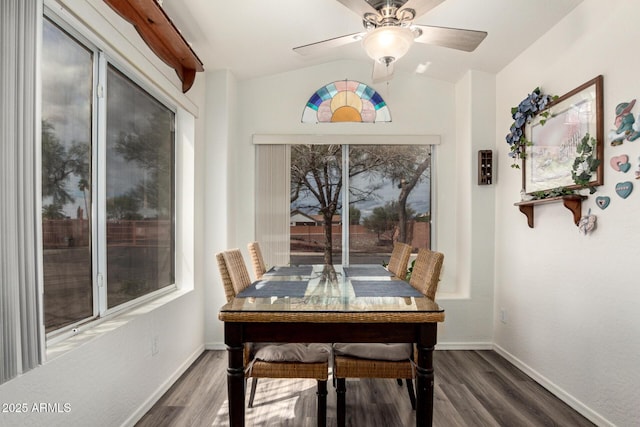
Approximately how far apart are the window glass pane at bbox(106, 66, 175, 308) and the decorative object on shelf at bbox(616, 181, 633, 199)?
2.90 meters

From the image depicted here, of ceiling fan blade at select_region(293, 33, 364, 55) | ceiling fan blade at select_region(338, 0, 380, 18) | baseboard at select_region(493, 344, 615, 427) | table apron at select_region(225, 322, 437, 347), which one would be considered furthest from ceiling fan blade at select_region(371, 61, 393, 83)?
baseboard at select_region(493, 344, 615, 427)

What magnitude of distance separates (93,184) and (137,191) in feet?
1.61

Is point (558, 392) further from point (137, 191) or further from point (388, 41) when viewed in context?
point (137, 191)

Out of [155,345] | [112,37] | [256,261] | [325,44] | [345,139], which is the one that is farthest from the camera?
[345,139]

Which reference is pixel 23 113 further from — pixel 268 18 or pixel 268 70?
pixel 268 70

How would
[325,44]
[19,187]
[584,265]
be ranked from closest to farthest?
[19,187] → [325,44] → [584,265]

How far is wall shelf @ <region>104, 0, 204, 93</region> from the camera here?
1.93 meters

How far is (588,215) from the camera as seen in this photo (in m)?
2.31

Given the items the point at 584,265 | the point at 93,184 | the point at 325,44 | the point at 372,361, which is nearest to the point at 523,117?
the point at 584,265

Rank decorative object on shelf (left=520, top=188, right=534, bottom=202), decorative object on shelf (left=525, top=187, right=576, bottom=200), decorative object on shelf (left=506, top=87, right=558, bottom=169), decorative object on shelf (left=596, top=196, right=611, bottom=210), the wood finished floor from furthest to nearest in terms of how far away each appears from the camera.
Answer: decorative object on shelf (left=520, top=188, right=534, bottom=202)
decorative object on shelf (left=506, top=87, right=558, bottom=169)
decorative object on shelf (left=525, top=187, right=576, bottom=200)
the wood finished floor
decorative object on shelf (left=596, top=196, right=611, bottom=210)

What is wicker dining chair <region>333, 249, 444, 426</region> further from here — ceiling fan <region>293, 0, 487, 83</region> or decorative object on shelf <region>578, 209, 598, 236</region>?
ceiling fan <region>293, 0, 487, 83</region>

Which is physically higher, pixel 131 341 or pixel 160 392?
pixel 131 341

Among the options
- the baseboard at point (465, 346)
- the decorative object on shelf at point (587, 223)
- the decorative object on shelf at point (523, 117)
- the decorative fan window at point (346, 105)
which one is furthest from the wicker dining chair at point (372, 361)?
the decorative fan window at point (346, 105)

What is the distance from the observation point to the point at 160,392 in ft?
8.34
